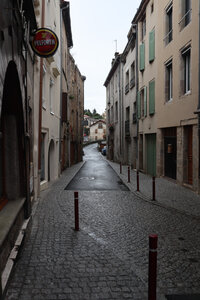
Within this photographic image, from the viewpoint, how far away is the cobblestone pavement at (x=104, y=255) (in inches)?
141

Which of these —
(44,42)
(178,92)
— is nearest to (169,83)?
(178,92)

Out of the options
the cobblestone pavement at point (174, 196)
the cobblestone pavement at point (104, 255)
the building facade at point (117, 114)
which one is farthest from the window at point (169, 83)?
the building facade at point (117, 114)

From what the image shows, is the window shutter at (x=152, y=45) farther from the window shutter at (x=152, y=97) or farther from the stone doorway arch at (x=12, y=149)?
the stone doorway arch at (x=12, y=149)

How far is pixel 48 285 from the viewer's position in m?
3.66

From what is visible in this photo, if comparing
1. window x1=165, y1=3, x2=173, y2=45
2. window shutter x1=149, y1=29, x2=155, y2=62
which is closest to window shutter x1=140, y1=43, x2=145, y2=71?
window shutter x1=149, y1=29, x2=155, y2=62

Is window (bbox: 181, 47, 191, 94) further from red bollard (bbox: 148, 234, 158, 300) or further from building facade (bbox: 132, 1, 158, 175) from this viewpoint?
red bollard (bbox: 148, 234, 158, 300)

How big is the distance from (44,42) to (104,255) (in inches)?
218

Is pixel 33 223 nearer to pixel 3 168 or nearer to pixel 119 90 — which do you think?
pixel 3 168

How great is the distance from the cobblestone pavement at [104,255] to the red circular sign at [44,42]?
14.4 ft

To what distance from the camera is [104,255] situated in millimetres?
4688

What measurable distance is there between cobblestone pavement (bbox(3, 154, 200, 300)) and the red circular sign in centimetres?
439

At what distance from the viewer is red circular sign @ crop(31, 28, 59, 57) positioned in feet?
23.2

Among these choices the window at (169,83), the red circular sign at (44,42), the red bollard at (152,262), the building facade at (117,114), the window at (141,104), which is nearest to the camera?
the red bollard at (152,262)

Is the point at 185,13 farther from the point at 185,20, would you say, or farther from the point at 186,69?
the point at 186,69
